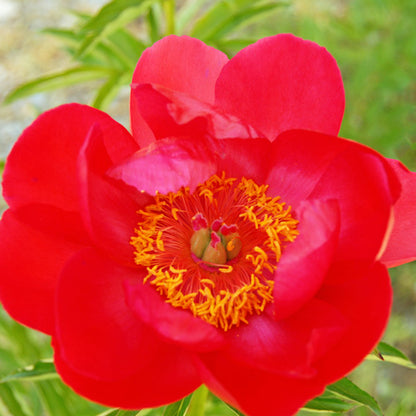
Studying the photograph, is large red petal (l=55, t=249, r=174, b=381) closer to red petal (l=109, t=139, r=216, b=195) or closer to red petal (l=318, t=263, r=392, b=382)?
red petal (l=109, t=139, r=216, b=195)

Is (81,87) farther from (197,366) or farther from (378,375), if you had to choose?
(197,366)

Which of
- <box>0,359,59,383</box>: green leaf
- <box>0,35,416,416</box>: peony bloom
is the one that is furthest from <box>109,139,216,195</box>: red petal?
<box>0,359,59,383</box>: green leaf

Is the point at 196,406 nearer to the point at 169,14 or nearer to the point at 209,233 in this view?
the point at 209,233

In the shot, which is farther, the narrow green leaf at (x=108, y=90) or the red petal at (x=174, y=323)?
the narrow green leaf at (x=108, y=90)

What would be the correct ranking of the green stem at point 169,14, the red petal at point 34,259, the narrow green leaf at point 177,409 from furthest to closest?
the green stem at point 169,14, the narrow green leaf at point 177,409, the red petal at point 34,259

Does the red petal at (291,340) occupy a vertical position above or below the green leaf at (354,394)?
above

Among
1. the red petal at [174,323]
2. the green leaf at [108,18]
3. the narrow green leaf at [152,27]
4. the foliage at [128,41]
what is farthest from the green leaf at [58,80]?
the red petal at [174,323]

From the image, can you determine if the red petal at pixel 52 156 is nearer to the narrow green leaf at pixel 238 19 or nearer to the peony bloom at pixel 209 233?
the peony bloom at pixel 209 233

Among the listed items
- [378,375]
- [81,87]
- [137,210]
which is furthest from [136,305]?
[81,87]
